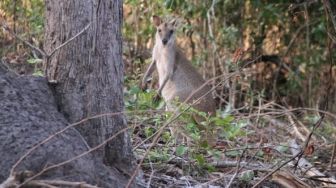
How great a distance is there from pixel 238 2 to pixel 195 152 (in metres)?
5.88

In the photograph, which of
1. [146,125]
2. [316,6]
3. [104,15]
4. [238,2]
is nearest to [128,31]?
[238,2]

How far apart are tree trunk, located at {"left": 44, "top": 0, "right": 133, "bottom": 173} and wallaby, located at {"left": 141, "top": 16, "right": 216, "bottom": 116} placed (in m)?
3.76

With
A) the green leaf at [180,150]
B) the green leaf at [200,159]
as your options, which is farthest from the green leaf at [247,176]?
the green leaf at [180,150]

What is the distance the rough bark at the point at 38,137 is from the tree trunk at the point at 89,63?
10cm

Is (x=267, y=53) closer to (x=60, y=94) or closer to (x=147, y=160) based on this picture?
(x=147, y=160)

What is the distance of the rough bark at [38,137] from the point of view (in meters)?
3.54

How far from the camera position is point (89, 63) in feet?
12.6

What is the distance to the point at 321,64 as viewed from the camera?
1055 cm

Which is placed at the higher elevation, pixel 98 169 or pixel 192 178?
pixel 98 169

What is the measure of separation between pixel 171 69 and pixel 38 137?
4.56 meters

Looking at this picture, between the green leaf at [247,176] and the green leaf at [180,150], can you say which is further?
the green leaf at [180,150]

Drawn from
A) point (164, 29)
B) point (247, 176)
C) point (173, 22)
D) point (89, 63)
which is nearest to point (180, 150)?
point (247, 176)

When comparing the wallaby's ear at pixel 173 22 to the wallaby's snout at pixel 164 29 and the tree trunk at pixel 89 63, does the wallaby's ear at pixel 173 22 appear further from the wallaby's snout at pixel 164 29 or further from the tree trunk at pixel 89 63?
the tree trunk at pixel 89 63

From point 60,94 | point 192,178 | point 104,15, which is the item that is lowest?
point 192,178
